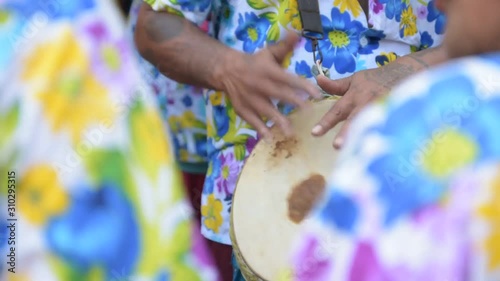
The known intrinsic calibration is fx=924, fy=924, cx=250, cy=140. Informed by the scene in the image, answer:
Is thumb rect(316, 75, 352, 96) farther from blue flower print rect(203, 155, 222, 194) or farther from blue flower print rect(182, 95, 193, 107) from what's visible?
blue flower print rect(182, 95, 193, 107)

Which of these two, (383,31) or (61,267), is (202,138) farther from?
(61,267)

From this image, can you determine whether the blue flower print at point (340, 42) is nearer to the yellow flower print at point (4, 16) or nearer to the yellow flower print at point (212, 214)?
the yellow flower print at point (212, 214)

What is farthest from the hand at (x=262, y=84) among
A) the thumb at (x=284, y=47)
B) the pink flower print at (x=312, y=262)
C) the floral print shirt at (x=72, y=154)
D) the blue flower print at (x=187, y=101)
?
the floral print shirt at (x=72, y=154)

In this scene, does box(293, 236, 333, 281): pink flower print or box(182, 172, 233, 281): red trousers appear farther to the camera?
box(182, 172, 233, 281): red trousers

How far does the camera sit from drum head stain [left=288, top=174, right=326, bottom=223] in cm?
196

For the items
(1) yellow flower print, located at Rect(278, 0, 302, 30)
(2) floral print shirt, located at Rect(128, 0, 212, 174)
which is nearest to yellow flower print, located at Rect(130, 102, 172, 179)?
(1) yellow flower print, located at Rect(278, 0, 302, 30)

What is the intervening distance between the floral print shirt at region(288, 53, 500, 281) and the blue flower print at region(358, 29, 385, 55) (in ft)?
4.04

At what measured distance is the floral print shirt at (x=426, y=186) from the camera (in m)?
0.87

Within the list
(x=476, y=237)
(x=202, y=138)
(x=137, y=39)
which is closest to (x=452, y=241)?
(x=476, y=237)

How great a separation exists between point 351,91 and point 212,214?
51 cm

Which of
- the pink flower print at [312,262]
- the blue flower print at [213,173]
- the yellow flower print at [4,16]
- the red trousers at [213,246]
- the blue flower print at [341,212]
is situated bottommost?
the red trousers at [213,246]

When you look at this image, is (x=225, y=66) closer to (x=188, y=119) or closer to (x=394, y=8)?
(x=394, y=8)

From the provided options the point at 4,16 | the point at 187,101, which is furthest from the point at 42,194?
the point at 187,101

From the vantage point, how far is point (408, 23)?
225cm
